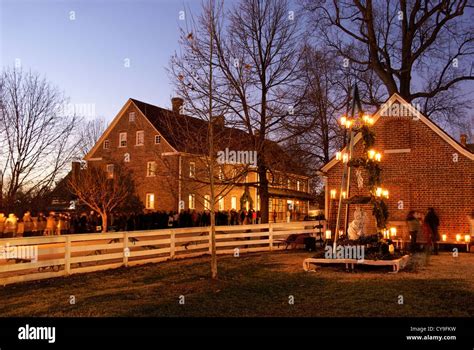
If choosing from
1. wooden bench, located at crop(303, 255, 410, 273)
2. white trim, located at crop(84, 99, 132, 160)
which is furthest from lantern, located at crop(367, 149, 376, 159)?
white trim, located at crop(84, 99, 132, 160)

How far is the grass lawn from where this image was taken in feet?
27.4

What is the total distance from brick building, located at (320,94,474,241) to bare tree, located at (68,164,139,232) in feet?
50.5

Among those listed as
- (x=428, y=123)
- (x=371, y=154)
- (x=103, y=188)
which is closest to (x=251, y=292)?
(x=371, y=154)

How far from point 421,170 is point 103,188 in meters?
18.8

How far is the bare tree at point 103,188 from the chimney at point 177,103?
12.9 metres

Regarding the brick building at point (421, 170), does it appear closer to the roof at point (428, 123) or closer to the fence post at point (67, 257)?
the roof at point (428, 123)

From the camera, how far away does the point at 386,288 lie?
10.4m

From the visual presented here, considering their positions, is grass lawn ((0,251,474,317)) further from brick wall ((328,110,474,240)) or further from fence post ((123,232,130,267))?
brick wall ((328,110,474,240))

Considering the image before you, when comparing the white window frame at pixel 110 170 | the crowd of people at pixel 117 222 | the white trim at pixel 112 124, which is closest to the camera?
the crowd of people at pixel 117 222

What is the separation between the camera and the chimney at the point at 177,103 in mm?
14086

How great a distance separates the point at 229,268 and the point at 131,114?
26873 millimetres

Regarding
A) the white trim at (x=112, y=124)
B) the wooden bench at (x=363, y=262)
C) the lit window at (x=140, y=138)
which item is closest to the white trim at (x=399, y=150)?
the wooden bench at (x=363, y=262)

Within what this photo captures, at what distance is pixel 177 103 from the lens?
1455 centimetres

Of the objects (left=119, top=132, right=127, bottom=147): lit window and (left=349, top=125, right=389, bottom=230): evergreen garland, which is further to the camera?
(left=119, top=132, right=127, bottom=147): lit window
